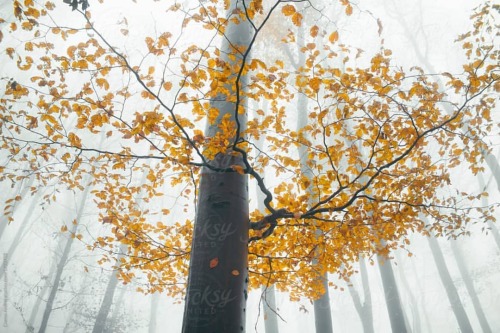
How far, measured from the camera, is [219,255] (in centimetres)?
218

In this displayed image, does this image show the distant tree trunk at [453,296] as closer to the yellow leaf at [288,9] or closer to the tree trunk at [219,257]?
the tree trunk at [219,257]

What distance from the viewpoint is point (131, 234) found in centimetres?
365

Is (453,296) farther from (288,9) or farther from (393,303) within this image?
(288,9)

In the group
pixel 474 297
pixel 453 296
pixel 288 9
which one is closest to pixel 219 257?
pixel 288 9

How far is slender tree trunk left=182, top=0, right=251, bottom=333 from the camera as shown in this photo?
1.99 metres

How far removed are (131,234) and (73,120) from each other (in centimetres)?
2059

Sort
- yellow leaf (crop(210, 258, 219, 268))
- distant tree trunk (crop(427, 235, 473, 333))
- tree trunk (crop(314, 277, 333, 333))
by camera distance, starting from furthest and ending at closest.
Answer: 1. distant tree trunk (crop(427, 235, 473, 333))
2. tree trunk (crop(314, 277, 333, 333))
3. yellow leaf (crop(210, 258, 219, 268))

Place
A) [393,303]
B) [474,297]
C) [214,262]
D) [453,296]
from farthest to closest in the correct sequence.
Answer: [474,297]
[453,296]
[393,303]
[214,262]

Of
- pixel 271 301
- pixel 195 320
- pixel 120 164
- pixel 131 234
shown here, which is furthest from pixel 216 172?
pixel 271 301

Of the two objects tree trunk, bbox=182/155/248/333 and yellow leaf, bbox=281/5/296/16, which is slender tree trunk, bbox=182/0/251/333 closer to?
tree trunk, bbox=182/155/248/333

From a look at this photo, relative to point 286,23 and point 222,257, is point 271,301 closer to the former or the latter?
point 222,257

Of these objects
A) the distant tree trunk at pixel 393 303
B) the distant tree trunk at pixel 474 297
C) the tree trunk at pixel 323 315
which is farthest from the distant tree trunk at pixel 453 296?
the distant tree trunk at pixel 474 297

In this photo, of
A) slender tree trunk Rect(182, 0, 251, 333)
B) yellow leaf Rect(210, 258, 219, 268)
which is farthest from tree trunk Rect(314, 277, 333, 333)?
yellow leaf Rect(210, 258, 219, 268)

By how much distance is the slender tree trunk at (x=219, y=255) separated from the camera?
1986 millimetres
